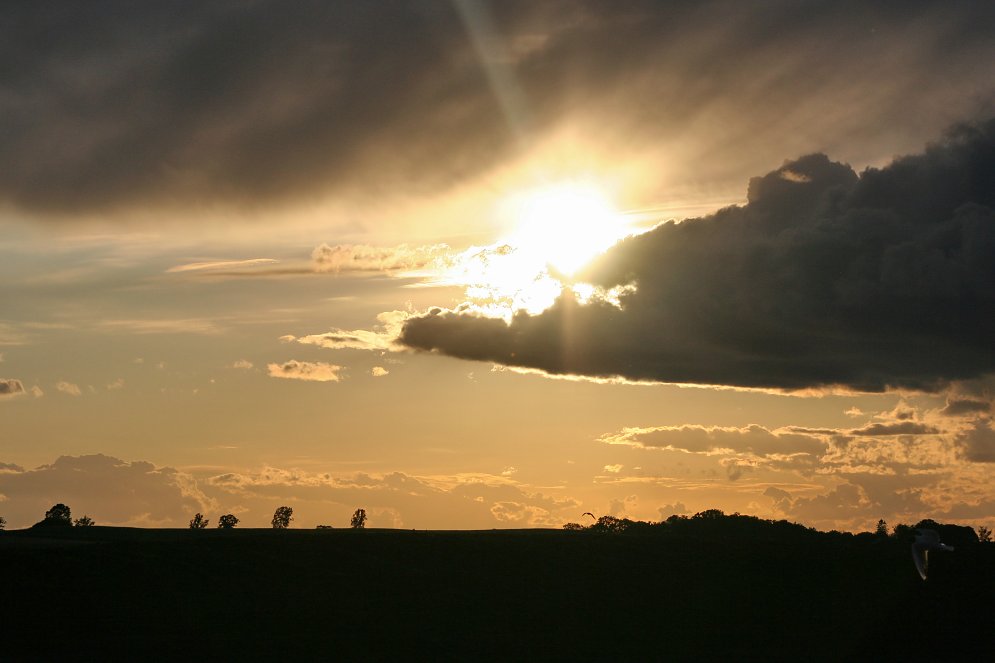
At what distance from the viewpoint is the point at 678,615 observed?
11400 cm

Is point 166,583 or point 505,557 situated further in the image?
point 505,557

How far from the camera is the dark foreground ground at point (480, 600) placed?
9394 cm

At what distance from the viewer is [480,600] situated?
113000 millimetres

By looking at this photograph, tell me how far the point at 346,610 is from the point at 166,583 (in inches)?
716

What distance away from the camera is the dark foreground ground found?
308 ft

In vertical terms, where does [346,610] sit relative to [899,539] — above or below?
below

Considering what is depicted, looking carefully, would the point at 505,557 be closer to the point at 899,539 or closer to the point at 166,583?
the point at 166,583

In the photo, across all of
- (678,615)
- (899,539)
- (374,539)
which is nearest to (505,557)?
(374,539)

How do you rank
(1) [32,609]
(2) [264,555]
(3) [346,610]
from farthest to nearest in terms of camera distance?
1. (2) [264,555]
2. (3) [346,610]
3. (1) [32,609]

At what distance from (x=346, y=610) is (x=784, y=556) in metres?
62.5

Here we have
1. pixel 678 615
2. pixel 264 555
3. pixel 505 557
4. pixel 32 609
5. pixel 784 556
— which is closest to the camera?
pixel 32 609

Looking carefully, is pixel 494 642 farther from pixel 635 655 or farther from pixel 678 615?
pixel 678 615

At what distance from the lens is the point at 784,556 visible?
Result: 142 m

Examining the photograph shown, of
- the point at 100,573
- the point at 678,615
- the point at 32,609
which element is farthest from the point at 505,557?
the point at 32,609
